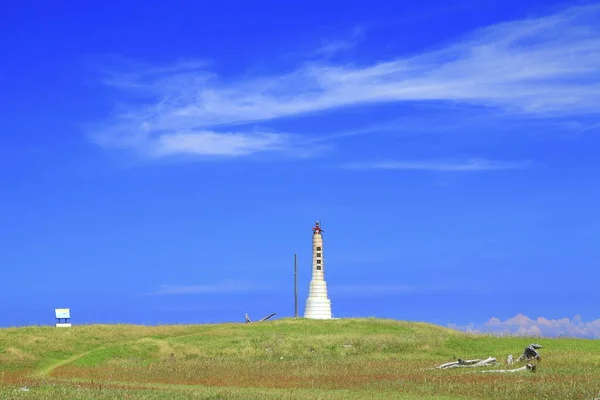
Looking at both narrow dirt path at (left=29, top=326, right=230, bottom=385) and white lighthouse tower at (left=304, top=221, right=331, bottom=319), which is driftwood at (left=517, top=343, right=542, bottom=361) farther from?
white lighthouse tower at (left=304, top=221, right=331, bottom=319)

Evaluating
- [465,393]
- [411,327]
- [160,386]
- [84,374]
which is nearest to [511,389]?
[465,393]

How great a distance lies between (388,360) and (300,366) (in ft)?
22.4

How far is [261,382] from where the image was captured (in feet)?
142

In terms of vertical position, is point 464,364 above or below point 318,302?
below

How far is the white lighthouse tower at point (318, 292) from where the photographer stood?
88.7 meters

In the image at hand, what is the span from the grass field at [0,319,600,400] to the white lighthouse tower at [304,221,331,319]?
9.84m

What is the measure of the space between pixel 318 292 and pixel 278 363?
35.5 meters

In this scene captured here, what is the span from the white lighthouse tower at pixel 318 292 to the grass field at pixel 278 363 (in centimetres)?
984

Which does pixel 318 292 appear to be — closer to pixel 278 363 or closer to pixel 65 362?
pixel 278 363

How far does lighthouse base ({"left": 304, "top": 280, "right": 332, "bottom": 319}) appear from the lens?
8862 centimetres

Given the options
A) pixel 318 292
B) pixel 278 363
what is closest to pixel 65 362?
pixel 278 363

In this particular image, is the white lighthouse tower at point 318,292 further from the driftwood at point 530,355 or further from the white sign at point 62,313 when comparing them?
the driftwood at point 530,355

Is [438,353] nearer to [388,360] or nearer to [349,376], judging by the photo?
[388,360]

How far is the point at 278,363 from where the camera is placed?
54.2 metres
